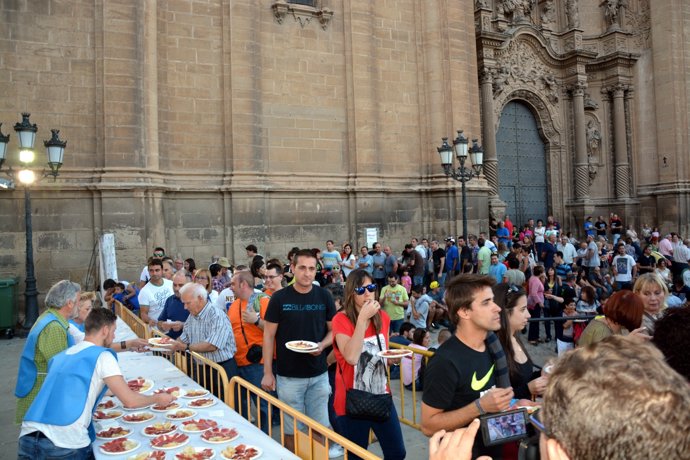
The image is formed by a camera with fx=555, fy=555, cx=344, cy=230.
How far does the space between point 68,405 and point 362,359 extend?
2190 mm

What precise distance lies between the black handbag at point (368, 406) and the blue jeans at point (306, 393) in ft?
3.37

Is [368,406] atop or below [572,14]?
below

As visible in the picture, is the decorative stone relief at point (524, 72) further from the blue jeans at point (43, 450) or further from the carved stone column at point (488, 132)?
the blue jeans at point (43, 450)

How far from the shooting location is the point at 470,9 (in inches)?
771

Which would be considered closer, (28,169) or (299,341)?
(299,341)

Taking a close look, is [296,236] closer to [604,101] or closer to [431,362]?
[431,362]

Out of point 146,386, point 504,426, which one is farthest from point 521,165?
point 504,426

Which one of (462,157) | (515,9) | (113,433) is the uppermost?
(515,9)

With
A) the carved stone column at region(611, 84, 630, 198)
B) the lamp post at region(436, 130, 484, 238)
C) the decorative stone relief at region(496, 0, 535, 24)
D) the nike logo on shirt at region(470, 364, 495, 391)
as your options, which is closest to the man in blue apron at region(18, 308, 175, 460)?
the nike logo on shirt at region(470, 364, 495, 391)

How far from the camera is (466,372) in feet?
10.7

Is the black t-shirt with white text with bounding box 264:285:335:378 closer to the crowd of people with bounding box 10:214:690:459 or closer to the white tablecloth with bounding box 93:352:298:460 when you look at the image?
the crowd of people with bounding box 10:214:690:459

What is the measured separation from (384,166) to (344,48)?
402 cm

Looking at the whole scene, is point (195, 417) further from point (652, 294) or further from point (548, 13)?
point (548, 13)

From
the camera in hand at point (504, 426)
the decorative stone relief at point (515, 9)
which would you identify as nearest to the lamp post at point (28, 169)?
the camera in hand at point (504, 426)
